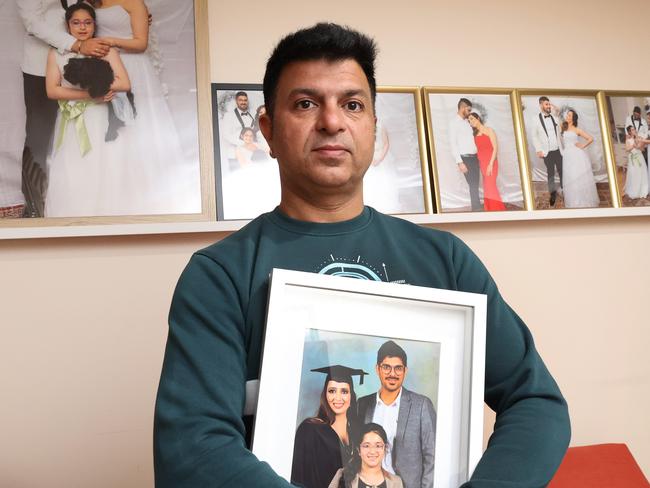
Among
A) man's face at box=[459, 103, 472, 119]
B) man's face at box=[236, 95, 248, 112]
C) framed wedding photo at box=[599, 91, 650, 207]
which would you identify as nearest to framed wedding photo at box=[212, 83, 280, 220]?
man's face at box=[236, 95, 248, 112]

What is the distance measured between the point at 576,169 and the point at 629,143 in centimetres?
25

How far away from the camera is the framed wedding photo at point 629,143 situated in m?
2.31

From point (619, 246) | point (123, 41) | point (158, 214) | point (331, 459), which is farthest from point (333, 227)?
point (619, 246)

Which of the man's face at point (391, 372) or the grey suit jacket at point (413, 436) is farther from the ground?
the man's face at point (391, 372)

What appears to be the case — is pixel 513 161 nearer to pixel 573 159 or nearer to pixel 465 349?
pixel 573 159

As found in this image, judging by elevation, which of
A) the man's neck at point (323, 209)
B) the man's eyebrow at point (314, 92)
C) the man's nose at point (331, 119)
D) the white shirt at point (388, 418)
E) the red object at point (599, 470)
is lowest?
the red object at point (599, 470)

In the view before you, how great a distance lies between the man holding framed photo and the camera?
0.95 metres

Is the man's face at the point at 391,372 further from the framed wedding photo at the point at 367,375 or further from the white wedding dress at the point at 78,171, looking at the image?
the white wedding dress at the point at 78,171

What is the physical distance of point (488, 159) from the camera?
2.19 meters

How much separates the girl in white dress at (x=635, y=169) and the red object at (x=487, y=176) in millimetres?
502

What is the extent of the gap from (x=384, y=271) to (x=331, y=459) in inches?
12.9

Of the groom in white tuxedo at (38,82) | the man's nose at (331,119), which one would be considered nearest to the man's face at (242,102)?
the groom in white tuxedo at (38,82)

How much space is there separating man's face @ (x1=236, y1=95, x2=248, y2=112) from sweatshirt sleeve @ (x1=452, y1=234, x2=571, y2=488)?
1027 mm

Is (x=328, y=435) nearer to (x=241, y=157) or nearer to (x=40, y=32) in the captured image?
(x=241, y=157)
